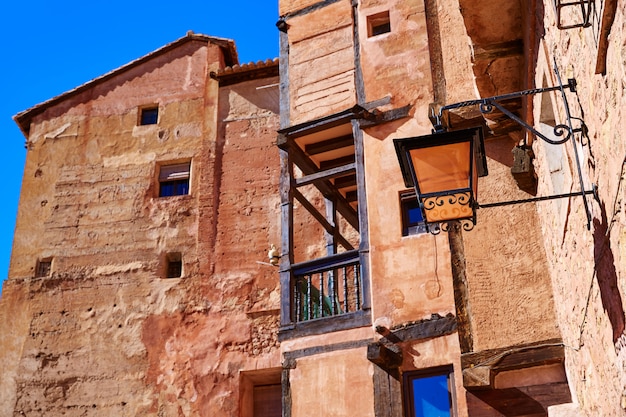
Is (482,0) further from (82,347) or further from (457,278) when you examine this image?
(82,347)

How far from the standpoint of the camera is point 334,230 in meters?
12.8

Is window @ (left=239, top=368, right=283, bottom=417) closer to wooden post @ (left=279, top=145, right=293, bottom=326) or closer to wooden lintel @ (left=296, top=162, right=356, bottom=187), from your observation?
wooden post @ (left=279, top=145, right=293, bottom=326)

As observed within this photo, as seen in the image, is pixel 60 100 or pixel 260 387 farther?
pixel 60 100

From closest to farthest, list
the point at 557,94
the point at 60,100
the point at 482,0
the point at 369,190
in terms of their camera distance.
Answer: the point at 557,94, the point at 482,0, the point at 369,190, the point at 60,100

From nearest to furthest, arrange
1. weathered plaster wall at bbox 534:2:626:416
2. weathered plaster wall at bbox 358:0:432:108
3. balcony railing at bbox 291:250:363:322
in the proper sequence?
weathered plaster wall at bbox 534:2:626:416
balcony railing at bbox 291:250:363:322
weathered plaster wall at bbox 358:0:432:108

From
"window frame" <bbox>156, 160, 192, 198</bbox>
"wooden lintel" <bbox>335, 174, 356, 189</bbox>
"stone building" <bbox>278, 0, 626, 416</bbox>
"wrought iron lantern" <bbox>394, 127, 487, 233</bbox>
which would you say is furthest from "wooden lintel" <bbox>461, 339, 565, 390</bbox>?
"window frame" <bbox>156, 160, 192, 198</bbox>

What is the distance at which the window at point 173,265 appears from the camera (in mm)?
16203

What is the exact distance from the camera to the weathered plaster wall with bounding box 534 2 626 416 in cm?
328

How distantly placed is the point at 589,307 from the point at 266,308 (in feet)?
36.3

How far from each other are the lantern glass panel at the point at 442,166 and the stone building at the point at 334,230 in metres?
0.20

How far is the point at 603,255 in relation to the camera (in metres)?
3.75

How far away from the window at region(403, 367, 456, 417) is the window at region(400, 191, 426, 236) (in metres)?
2.00

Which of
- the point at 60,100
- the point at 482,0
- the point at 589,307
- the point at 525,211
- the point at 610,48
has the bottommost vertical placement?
the point at 589,307

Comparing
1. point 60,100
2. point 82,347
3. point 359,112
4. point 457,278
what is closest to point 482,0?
point 457,278
